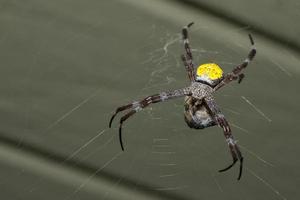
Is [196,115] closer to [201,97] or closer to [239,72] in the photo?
[201,97]

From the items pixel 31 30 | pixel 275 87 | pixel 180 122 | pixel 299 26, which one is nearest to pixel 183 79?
pixel 180 122

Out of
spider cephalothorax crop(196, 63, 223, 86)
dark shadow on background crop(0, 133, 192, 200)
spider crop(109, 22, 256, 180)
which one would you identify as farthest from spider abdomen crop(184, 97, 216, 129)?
dark shadow on background crop(0, 133, 192, 200)

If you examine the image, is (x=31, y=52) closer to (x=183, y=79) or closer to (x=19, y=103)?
(x=19, y=103)

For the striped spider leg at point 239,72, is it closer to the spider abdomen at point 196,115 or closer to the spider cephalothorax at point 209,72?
the spider cephalothorax at point 209,72

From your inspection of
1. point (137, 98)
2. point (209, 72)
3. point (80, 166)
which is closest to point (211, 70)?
point (209, 72)

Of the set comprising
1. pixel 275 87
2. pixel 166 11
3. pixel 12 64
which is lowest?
pixel 12 64

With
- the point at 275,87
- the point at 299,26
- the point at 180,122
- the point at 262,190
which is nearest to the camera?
the point at 299,26
